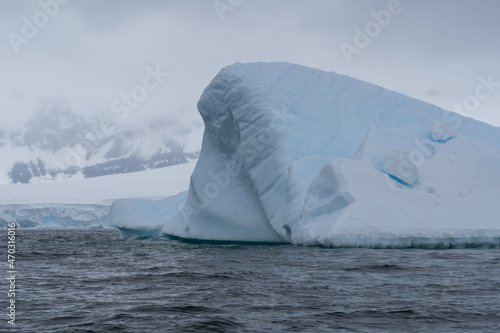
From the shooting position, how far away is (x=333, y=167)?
38.4ft

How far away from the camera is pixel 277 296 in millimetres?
6156

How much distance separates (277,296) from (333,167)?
5.92 metres

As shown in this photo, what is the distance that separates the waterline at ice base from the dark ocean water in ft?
4.16

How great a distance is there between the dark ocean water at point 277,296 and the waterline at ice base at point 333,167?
127 centimetres

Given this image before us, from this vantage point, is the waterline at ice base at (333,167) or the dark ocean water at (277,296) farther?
the waterline at ice base at (333,167)

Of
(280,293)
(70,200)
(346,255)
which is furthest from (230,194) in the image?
(70,200)

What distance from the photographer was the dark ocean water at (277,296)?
4.82 m

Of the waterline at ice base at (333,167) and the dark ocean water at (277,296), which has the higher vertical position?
the waterline at ice base at (333,167)

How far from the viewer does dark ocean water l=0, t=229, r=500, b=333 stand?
482cm

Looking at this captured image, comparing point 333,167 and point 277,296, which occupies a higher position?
point 333,167

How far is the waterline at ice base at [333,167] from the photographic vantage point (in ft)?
35.8

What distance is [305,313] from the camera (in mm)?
5203

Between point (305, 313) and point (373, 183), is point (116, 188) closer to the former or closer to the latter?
point (373, 183)

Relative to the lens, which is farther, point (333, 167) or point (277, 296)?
point (333, 167)
